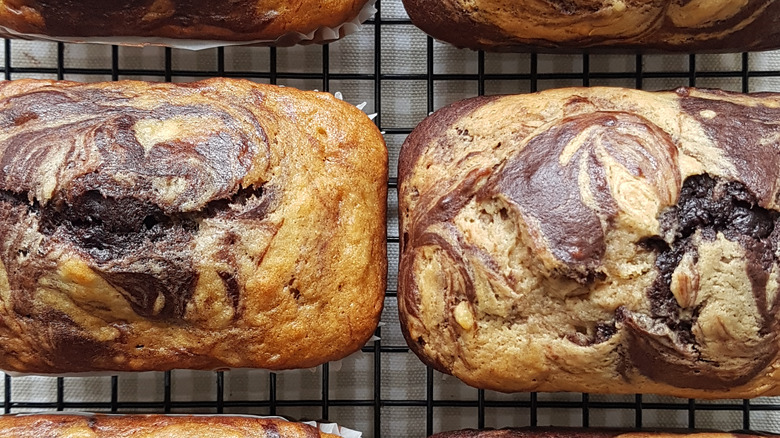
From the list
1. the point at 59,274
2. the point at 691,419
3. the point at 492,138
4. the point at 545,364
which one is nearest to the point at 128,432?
the point at 59,274

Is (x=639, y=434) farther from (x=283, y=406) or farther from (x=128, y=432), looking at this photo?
(x=128, y=432)

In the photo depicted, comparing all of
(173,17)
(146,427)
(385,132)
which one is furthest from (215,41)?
(146,427)

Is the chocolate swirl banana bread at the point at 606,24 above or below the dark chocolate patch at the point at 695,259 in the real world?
above

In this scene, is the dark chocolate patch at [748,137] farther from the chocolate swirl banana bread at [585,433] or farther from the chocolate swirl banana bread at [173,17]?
the chocolate swirl banana bread at [173,17]

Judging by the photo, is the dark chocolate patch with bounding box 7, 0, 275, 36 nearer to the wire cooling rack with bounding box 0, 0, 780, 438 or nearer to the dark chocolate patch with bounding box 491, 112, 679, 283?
the wire cooling rack with bounding box 0, 0, 780, 438

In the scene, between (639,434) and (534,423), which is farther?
(534,423)

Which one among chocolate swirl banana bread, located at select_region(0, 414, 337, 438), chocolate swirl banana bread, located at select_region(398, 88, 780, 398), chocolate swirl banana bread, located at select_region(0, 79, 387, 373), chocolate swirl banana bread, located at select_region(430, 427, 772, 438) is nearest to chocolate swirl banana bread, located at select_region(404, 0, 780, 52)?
chocolate swirl banana bread, located at select_region(398, 88, 780, 398)

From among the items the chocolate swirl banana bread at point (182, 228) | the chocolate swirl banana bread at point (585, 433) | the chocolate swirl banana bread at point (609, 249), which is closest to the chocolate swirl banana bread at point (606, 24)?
the chocolate swirl banana bread at point (609, 249)
